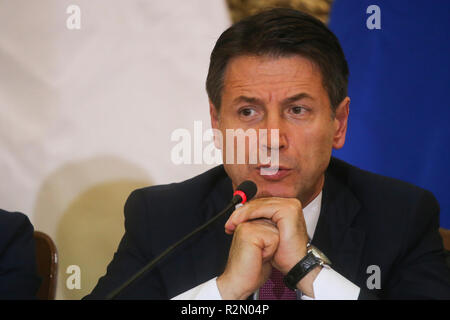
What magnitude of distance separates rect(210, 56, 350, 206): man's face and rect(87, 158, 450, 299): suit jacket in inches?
7.9

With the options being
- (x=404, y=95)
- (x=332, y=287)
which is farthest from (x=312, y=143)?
(x=404, y=95)

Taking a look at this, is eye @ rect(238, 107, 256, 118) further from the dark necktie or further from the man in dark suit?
the dark necktie

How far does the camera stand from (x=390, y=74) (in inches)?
76.2

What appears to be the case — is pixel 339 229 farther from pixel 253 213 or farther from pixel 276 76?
pixel 276 76

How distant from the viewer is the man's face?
1495mm

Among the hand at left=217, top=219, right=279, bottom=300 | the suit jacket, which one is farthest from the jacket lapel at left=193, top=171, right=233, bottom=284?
the hand at left=217, top=219, right=279, bottom=300

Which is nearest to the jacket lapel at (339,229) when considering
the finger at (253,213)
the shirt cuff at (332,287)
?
the shirt cuff at (332,287)

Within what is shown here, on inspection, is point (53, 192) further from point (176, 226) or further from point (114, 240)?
point (176, 226)

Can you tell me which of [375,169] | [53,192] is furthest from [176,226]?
[375,169]

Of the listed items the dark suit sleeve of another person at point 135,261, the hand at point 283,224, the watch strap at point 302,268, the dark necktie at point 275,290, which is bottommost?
the dark necktie at point 275,290

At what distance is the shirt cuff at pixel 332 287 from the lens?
129 cm

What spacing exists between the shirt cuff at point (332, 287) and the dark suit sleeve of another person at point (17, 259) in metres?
0.91

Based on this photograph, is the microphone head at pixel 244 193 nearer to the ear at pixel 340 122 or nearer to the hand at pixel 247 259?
the hand at pixel 247 259
